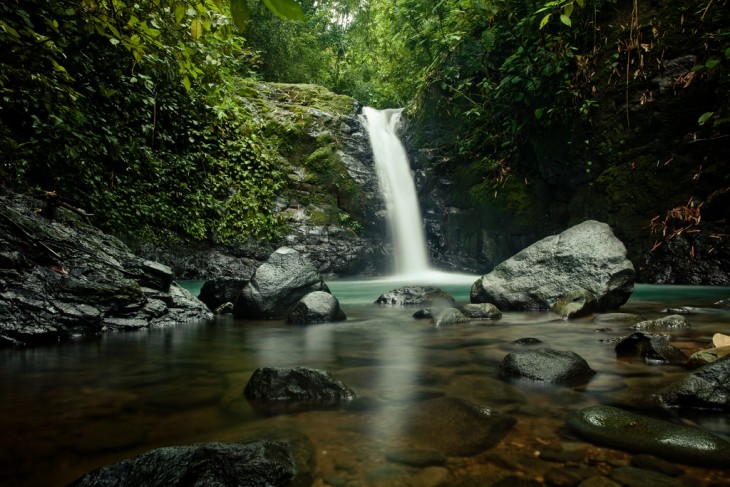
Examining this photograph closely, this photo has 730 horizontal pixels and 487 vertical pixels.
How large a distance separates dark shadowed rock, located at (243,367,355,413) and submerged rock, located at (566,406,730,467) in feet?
4.29

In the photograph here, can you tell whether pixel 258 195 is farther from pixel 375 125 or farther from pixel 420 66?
pixel 420 66

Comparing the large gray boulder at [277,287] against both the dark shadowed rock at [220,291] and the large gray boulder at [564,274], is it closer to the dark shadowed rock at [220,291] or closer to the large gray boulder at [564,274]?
the dark shadowed rock at [220,291]

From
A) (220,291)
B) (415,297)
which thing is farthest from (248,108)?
(415,297)

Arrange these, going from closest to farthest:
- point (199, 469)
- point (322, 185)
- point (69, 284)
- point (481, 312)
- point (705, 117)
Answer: point (199, 469) → point (69, 284) → point (705, 117) → point (481, 312) → point (322, 185)

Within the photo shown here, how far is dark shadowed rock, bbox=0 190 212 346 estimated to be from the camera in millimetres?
4113

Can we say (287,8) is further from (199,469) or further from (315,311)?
(315,311)

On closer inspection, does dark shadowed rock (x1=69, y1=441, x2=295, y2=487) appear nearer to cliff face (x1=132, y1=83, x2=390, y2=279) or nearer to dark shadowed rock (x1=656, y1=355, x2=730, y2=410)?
dark shadowed rock (x1=656, y1=355, x2=730, y2=410)

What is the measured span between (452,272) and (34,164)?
372 inches

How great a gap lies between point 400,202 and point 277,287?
746 centimetres

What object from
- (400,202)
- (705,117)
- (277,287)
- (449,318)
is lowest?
(449,318)

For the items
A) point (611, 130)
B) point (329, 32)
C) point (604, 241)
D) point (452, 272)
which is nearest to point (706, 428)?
point (604, 241)

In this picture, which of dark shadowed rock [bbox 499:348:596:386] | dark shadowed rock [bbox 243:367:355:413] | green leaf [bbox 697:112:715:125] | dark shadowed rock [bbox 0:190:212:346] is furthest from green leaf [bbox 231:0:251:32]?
green leaf [bbox 697:112:715:125]

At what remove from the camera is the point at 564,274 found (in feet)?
19.9

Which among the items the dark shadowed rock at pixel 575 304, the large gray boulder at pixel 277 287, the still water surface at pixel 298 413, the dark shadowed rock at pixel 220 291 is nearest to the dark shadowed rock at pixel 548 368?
the still water surface at pixel 298 413
